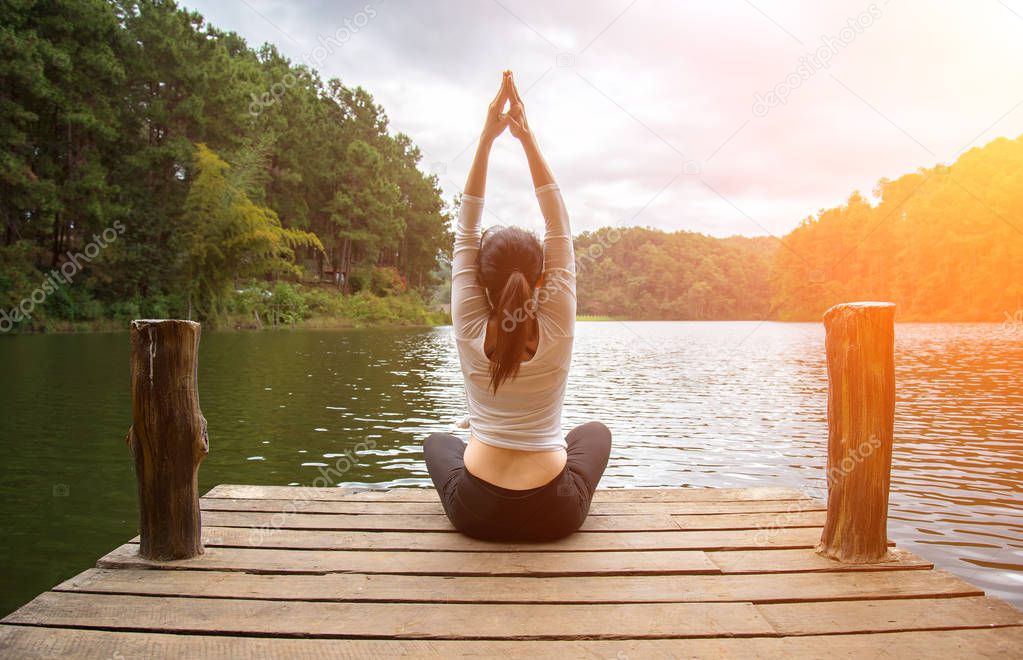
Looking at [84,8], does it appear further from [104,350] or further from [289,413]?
[289,413]

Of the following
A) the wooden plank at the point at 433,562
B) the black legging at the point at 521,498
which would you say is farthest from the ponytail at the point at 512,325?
the wooden plank at the point at 433,562

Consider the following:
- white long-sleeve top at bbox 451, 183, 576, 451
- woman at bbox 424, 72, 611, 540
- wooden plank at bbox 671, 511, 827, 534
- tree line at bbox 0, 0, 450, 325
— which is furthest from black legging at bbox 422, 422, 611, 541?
tree line at bbox 0, 0, 450, 325

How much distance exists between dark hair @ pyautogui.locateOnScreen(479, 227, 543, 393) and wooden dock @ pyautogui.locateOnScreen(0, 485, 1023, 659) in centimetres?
76

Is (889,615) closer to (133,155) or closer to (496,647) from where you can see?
(496,647)

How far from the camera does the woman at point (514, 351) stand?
2256mm

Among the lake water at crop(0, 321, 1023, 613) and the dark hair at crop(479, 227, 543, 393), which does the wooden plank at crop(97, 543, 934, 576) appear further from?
the lake water at crop(0, 321, 1023, 613)

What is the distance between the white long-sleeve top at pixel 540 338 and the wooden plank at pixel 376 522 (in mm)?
739

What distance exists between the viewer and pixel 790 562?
2.48m

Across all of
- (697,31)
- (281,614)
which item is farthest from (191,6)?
(281,614)

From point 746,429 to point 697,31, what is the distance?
9.92m

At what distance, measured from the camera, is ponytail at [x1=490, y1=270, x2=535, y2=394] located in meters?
2.17

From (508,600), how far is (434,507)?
1194 millimetres

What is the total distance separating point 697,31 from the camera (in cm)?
1402

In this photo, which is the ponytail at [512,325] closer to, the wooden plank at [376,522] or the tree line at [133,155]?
the wooden plank at [376,522]
